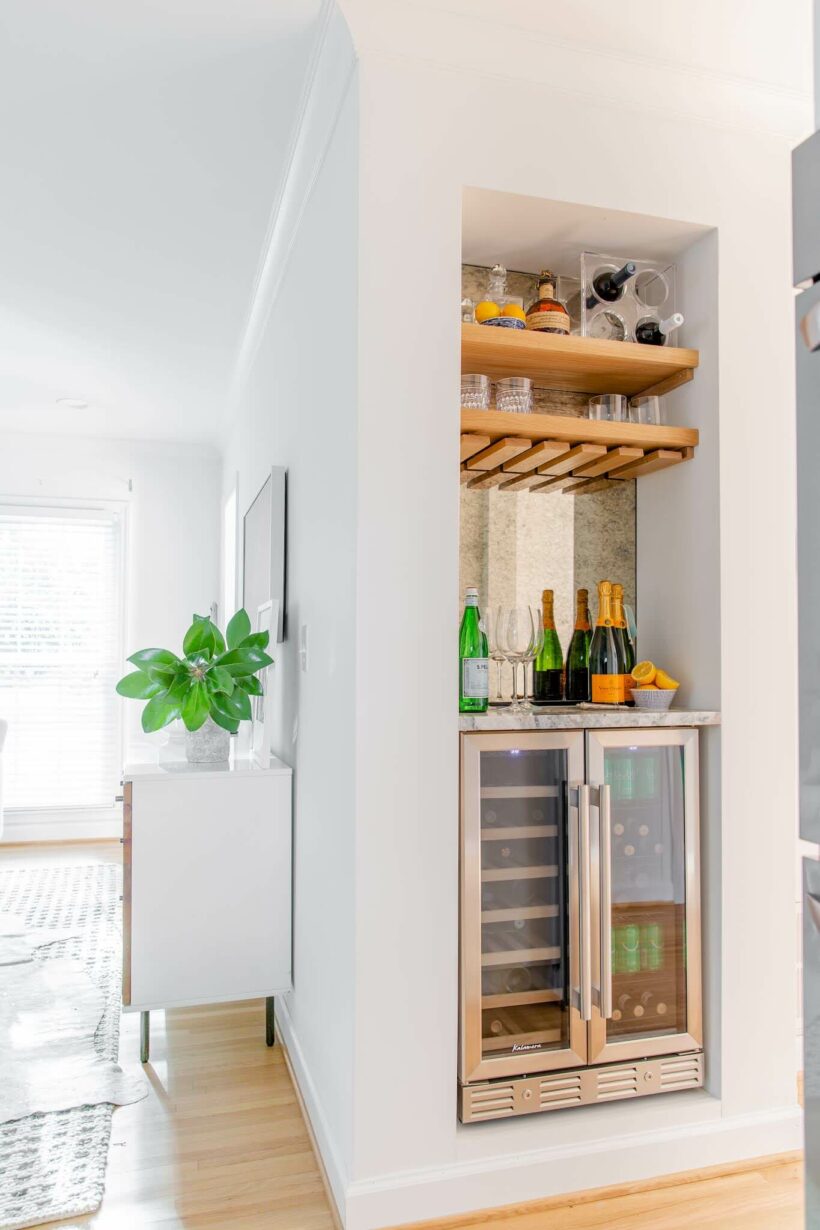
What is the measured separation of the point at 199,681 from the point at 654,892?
1.49 metres

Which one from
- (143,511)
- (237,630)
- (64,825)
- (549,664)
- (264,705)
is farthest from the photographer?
(143,511)

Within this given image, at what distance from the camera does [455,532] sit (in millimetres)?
1958

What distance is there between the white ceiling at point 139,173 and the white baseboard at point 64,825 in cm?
278

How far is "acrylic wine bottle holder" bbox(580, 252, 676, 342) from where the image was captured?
2289mm

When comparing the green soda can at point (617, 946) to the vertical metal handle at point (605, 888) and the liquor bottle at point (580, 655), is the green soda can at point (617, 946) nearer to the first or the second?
the vertical metal handle at point (605, 888)

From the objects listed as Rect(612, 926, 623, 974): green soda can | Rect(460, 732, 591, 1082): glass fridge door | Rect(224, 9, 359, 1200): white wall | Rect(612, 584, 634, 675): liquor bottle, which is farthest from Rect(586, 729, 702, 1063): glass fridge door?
Rect(224, 9, 359, 1200): white wall

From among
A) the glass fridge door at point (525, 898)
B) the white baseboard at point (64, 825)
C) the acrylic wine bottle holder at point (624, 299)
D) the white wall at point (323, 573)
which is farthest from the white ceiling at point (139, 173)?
the white baseboard at point (64, 825)

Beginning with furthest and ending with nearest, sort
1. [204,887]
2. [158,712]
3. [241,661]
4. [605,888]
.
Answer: [241,661] → [158,712] → [204,887] → [605,888]

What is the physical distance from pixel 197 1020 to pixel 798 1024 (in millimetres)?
1840

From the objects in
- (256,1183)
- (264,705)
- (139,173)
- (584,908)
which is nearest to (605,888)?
(584,908)

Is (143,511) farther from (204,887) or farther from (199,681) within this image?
(204,887)

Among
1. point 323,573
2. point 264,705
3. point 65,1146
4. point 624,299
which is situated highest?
point 624,299

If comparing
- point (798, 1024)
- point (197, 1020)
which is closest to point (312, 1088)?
point (197, 1020)

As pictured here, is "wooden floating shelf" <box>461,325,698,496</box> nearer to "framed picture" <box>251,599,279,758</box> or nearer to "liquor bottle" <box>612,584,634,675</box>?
"liquor bottle" <box>612,584,634,675</box>
